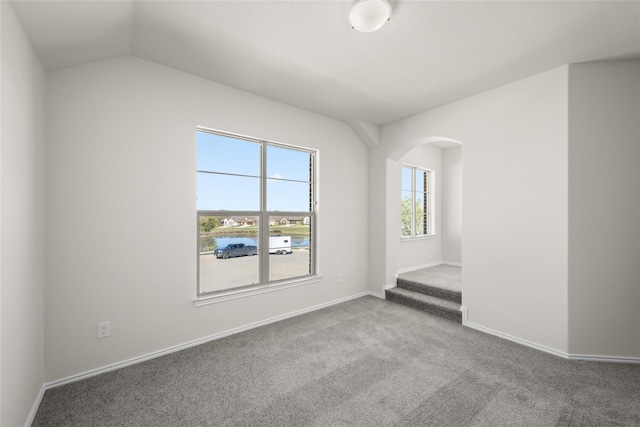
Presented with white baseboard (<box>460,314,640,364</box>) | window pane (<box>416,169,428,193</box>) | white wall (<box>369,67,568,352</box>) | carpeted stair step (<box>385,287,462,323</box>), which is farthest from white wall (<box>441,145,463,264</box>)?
white baseboard (<box>460,314,640,364</box>)

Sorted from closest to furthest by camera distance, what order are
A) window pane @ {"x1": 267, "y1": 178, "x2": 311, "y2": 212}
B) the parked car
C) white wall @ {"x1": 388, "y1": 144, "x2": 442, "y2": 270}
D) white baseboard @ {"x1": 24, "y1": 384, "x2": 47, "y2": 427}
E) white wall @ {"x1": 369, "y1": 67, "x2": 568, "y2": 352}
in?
white baseboard @ {"x1": 24, "y1": 384, "x2": 47, "y2": 427}, white wall @ {"x1": 369, "y1": 67, "x2": 568, "y2": 352}, the parked car, window pane @ {"x1": 267, "y1": 178, "x2": 311, "y2": 212}, white wall @ {"x1": 388, "y1": 144, "x2": 442, "y2": 270}

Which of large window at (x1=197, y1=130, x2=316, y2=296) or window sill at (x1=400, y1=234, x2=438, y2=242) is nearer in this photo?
large window at (x1=197, y1=130, x2=316, y2=296)

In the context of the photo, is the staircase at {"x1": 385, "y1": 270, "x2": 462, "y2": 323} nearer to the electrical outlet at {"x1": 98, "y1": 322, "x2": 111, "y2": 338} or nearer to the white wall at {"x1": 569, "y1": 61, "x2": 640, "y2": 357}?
the white wall at {"x1": 569, "y1": 61, "x2": 640, "y2": 357}

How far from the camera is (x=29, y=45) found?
5.67ft

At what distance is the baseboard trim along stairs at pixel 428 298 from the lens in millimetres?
3320

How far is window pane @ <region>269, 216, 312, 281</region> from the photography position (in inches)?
132

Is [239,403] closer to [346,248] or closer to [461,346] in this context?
[461,346]

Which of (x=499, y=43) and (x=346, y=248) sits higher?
(x=499, y=43)

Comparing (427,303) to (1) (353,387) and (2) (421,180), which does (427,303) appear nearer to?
(1) (353,387)

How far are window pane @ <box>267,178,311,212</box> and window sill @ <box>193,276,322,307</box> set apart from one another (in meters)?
0.93

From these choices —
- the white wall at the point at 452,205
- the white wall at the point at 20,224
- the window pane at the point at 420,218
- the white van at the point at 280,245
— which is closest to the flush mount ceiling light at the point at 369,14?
the white wall at the point at 20,224

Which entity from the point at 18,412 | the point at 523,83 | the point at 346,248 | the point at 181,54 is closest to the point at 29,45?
the point at 181,54

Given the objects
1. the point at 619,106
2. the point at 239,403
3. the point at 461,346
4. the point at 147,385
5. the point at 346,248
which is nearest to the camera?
the point at 239,403

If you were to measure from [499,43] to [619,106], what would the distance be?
1286mm
